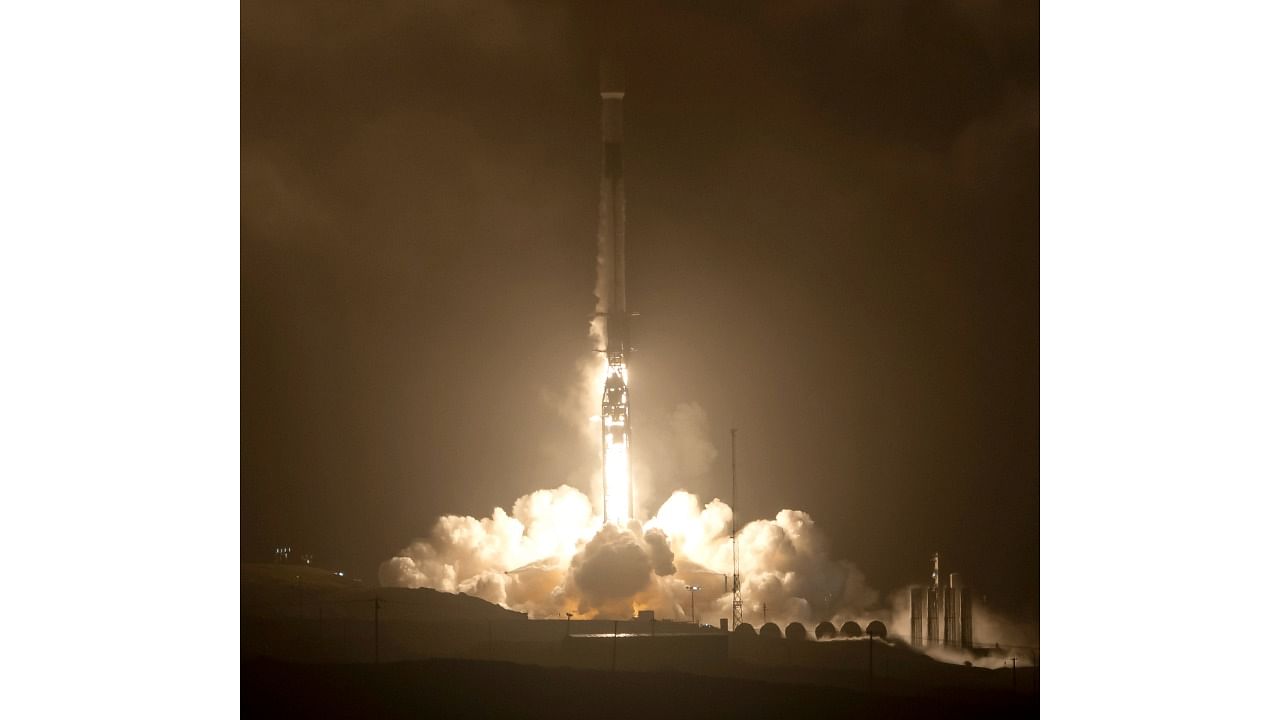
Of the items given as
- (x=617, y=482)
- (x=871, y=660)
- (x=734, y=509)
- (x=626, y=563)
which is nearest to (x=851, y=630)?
(x=871, y=660)

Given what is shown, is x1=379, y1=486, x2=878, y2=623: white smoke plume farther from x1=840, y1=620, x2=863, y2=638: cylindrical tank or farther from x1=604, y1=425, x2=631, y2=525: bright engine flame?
x1=840, y1=620, x2=863, y2=638: cylindrical tank

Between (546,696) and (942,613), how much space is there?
43.7 feet

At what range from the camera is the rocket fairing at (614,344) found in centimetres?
3888

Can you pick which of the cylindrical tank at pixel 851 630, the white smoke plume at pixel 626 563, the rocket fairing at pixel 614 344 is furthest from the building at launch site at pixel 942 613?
the rocket fairing at pixel 614 344

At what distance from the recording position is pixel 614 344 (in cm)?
3947

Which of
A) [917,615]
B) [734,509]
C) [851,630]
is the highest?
[734,509]

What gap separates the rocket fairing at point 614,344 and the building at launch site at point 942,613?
812 cm

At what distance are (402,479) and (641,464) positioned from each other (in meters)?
6.57

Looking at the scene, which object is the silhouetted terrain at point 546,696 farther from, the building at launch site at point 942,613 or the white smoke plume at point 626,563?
the building at launch site at point 942,613

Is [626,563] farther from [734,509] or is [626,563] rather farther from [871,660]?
[871,660]

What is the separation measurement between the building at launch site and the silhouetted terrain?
6.27 m
